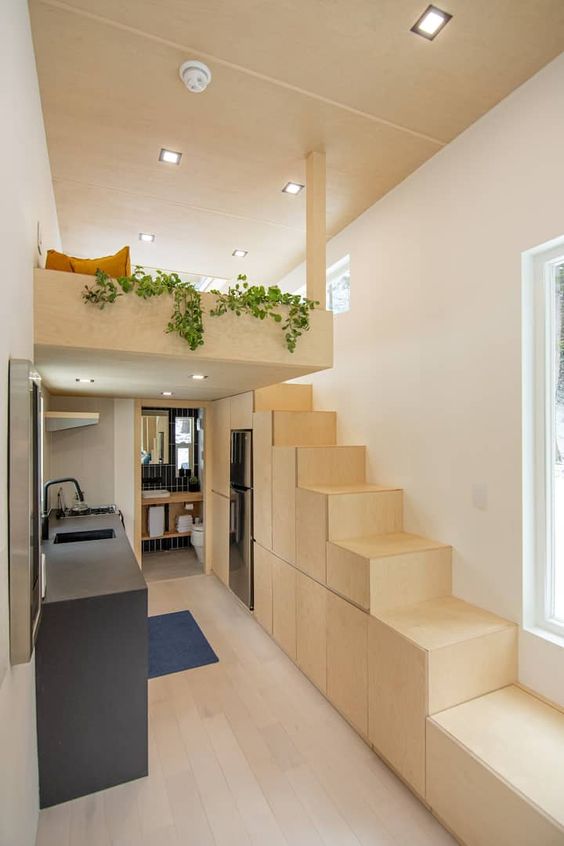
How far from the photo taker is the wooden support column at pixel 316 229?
270 centimetres

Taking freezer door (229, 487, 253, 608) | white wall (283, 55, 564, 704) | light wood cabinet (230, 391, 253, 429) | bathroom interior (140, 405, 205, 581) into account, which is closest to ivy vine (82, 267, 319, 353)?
white wall (283, 55, 564, 704)

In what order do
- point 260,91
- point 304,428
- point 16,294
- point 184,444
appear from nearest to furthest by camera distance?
1. point 16,294
2. point 260,91
3. point 304,428
4. point 184,444

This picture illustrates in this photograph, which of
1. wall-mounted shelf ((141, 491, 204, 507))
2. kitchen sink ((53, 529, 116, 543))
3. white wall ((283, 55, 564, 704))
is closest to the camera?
white wall ((283, 55, 564, 704))

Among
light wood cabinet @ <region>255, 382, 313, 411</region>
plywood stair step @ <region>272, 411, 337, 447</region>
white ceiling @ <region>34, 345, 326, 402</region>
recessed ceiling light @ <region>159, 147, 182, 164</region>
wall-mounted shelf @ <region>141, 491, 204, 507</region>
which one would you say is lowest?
wall-mounted shelf @ <region>141, 491, 204, 507</region>

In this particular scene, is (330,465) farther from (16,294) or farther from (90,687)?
(16,294)

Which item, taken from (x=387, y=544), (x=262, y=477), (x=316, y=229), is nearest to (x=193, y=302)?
(x=316, y=229)

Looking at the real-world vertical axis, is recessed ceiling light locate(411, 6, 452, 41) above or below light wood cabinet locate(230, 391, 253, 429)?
above

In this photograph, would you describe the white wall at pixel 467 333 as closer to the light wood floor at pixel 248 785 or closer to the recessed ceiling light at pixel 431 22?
the recessed ceiling light at pixel 431 22

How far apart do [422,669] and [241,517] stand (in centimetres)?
256

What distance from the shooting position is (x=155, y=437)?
20.4 feet

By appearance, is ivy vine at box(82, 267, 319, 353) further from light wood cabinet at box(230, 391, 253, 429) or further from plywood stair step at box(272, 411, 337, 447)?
light wood cabinet at box(230, 391, 253, 429)

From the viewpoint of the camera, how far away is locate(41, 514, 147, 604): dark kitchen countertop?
7.29 feet

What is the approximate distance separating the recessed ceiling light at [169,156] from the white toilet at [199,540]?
4.29m

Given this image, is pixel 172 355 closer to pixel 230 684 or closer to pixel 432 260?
pixel 432 260
